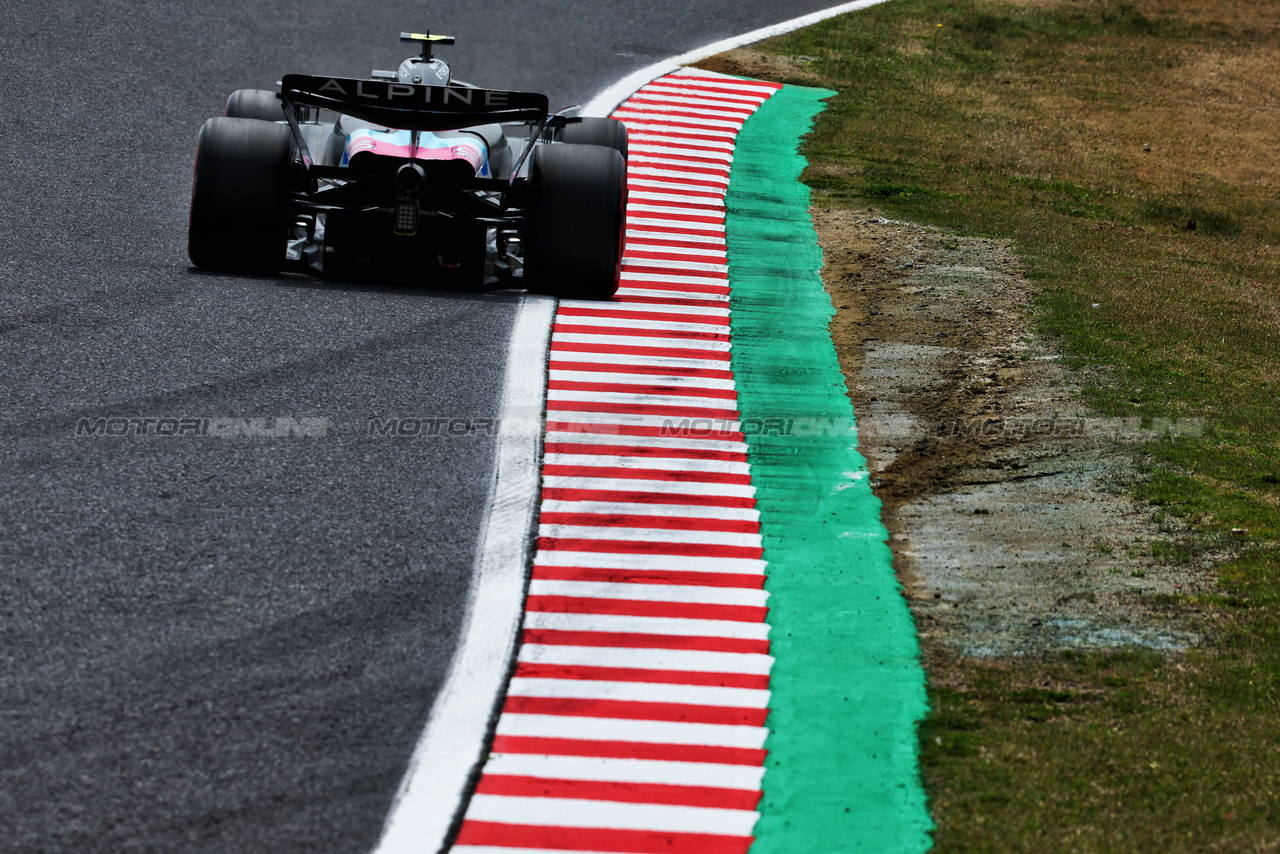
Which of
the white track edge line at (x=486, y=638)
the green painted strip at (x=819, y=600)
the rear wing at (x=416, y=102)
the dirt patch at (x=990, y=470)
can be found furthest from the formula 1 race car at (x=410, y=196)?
the dirt patch at (x=990, y=470)

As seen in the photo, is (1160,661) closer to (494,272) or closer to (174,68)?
(494,272)

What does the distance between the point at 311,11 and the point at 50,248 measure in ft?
31.2

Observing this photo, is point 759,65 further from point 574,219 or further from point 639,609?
point 639,609

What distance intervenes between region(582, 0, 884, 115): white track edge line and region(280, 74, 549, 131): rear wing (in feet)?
21.7

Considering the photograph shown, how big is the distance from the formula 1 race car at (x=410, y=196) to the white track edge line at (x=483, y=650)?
48.7 inches

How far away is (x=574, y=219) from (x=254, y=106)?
3.56m

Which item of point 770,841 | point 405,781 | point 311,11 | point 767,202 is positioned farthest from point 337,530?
point 311,11

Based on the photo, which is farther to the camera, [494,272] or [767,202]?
[767,202]

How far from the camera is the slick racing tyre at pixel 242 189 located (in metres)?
9.78

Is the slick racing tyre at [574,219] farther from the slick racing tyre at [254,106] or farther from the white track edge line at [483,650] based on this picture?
the slick racing tyre at [254,106]

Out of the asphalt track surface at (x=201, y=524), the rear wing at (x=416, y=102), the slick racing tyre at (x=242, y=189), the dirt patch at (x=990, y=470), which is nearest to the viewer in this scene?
the asphalt track surface at (x=201, y=524)

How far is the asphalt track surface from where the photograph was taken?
5.48 metres

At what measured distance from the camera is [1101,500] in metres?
8.30

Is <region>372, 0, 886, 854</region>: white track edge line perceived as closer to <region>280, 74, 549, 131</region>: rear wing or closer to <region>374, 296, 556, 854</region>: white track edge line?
<region>374, 296, 556, 854</region>: white track edge line
